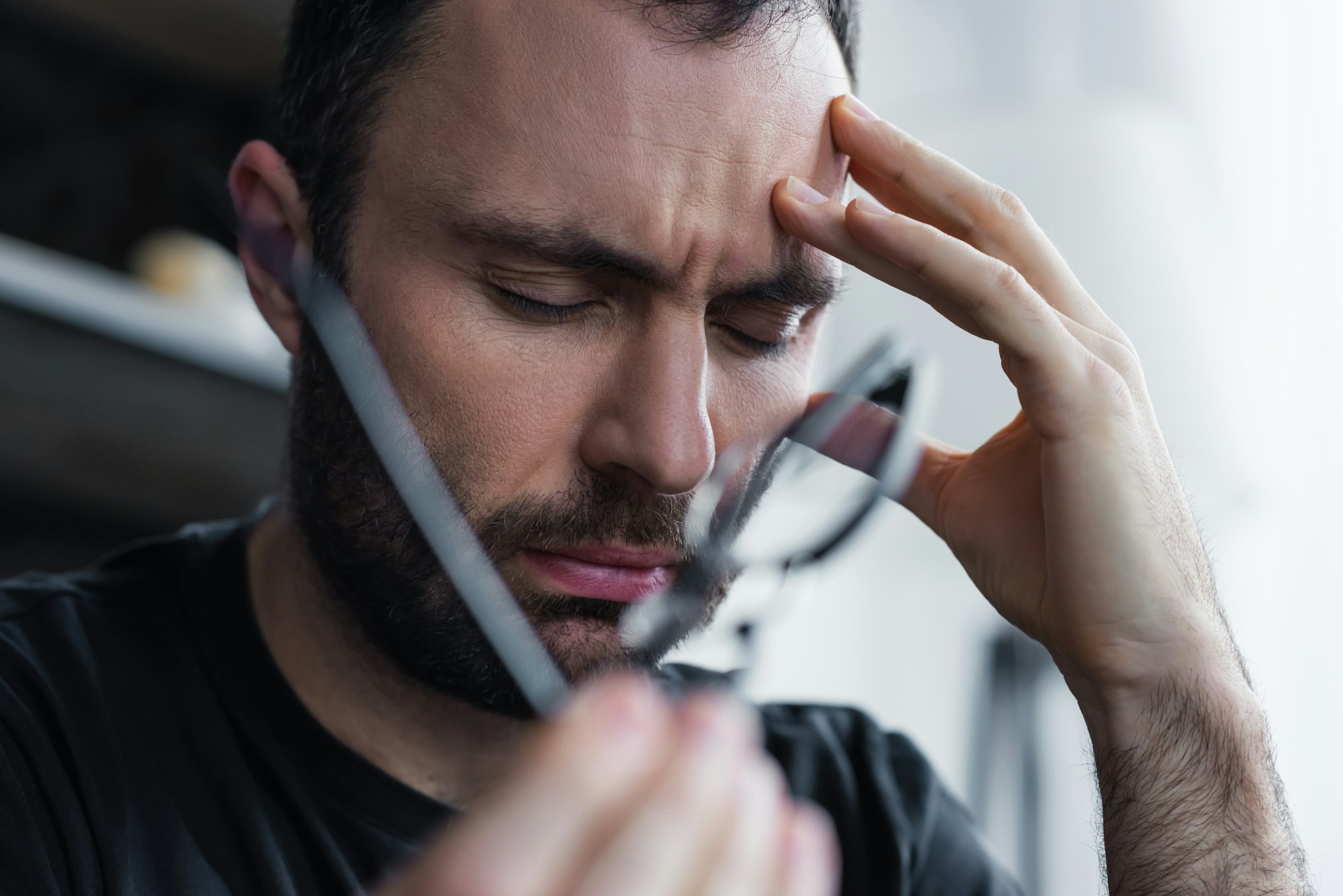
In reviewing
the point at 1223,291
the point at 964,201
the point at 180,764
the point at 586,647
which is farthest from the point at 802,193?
the point at 1223,291

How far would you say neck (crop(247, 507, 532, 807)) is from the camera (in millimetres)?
880

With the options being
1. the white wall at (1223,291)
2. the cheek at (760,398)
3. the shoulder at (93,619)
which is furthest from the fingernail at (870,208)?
the shoulder at (93,619)

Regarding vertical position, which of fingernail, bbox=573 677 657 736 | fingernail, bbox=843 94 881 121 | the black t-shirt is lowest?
the black t-shirt

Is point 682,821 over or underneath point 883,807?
over

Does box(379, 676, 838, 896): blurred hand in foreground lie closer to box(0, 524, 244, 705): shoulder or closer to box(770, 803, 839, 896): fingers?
box(770, 803, 839, 896): fingers

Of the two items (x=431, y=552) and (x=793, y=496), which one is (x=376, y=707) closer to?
(x=431, y=552)

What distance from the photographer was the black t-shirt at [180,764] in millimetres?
732

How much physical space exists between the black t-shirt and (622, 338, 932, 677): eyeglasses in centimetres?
23

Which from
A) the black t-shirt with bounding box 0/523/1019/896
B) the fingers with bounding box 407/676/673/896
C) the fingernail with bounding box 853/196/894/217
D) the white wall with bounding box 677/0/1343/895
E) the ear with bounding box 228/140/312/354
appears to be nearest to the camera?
the fingers with bounding box 407/676/673/896

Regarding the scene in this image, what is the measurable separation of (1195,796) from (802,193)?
49 cm

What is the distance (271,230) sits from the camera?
0.98 m

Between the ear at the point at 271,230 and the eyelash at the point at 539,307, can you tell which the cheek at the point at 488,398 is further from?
the ear at the point at 271,230

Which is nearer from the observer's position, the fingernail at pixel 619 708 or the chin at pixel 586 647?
the fingernail at pixel 619 708

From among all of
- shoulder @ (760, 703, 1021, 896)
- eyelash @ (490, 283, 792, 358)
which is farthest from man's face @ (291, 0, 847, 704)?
shoulder @ (760, 703, 1021, 896)
